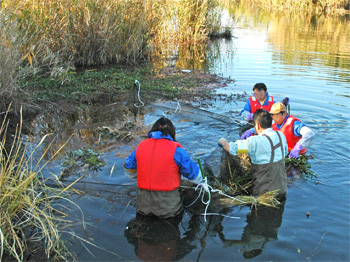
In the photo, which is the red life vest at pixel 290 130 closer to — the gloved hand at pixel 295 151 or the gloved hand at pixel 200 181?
the gloved hand at pixel 295 151

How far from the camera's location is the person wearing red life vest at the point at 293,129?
20.1 feet

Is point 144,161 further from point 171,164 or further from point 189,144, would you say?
point 189,144

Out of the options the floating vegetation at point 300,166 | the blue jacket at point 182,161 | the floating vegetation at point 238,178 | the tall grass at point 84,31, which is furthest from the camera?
A: the tall grass at point 84,31

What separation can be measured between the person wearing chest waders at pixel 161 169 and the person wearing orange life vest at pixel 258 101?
11.3 feet

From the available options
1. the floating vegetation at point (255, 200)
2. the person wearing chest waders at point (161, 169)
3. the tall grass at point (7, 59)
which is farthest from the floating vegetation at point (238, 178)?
the tall grass at point (7, 59)

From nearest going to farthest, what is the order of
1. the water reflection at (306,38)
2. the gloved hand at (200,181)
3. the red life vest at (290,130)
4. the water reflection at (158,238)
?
the water reflection at (158,238) → the gloved hand at (200,181) → the red life vest at (290,130) → the water reflection at (306,38)

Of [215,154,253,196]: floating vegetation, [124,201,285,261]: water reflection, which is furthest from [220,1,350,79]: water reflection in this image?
[124,201,285,261]: water reflection

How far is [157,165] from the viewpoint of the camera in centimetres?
456

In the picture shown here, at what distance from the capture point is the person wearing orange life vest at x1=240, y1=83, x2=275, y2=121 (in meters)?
7.76

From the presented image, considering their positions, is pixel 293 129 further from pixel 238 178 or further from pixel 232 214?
pixel 232 214

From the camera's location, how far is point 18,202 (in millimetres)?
3748

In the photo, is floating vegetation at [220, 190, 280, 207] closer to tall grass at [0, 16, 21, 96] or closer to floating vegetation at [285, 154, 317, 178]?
floating vegetation at [285, 154, 317, 178]

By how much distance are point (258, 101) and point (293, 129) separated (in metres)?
1.61

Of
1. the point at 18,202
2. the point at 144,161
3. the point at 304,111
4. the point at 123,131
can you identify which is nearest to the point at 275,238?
the point at 144,161
